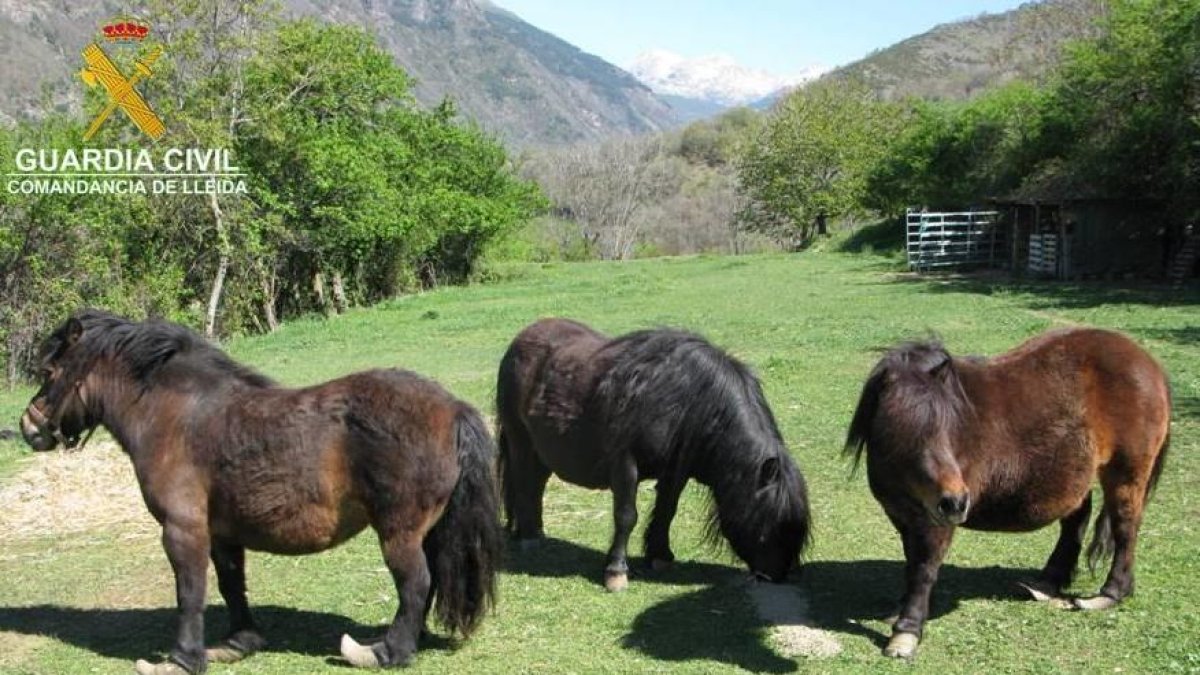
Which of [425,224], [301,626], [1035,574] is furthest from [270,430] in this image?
[425,224]

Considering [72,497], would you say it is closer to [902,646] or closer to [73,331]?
[73,331]

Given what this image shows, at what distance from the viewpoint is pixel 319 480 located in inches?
223

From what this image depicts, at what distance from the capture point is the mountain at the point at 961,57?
8062 centimetres

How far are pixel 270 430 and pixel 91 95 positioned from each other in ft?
78.8

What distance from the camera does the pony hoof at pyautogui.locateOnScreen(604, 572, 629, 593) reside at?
23.5 ft

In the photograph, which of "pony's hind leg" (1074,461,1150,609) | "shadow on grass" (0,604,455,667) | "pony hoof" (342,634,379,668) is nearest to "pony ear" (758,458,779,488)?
"pony's hind leg" (1074,461,1150,609)

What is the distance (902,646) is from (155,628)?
4.68 meters

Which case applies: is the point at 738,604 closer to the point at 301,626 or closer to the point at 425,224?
the point at 301,626

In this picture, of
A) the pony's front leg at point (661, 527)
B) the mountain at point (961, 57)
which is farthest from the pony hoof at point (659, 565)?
the mountain at point (961, 57)

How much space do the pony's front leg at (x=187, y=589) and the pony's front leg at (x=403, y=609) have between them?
838 millimetres

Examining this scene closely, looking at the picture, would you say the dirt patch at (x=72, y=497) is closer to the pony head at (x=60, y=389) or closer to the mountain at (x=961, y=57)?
the pony head at (x=60, y=389)

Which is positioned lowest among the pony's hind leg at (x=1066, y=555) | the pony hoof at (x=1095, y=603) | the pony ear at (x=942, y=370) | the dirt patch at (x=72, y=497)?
the dirt patch at (x=72, y=497)

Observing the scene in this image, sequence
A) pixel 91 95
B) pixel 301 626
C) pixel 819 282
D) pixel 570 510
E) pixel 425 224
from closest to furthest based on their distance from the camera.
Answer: pixel 301 626
pixel 570 510
pixel 91 95
pixel 819 282
pixel 425 224

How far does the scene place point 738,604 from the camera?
6.65 metres
